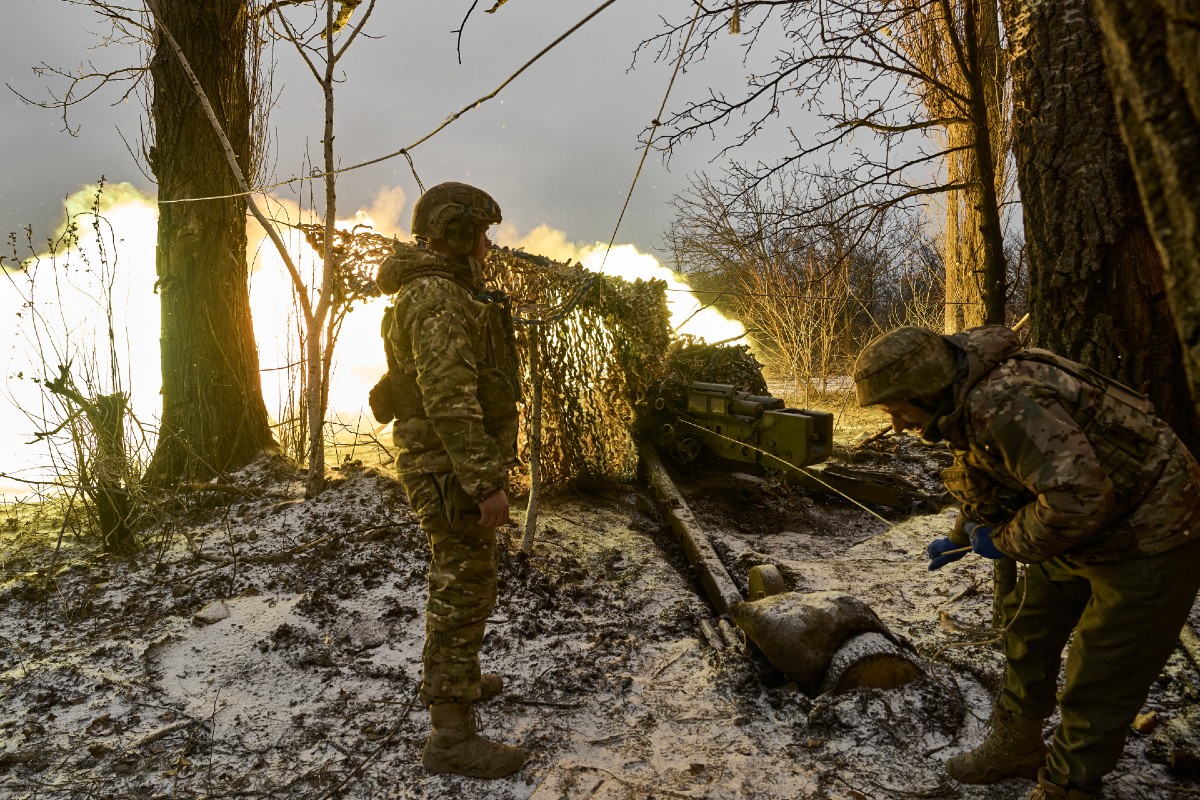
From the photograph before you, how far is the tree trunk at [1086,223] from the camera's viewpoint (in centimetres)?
284

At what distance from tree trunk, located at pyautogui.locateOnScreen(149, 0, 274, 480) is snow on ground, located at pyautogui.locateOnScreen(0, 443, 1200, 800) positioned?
1116 millimetres

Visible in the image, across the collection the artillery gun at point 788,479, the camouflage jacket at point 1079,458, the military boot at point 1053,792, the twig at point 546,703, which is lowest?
the twig at point 546,703

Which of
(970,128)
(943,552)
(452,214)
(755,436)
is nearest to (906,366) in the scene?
(943,552)

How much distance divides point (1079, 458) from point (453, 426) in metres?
2.18

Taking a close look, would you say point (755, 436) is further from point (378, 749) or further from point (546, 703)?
point (378, 749)

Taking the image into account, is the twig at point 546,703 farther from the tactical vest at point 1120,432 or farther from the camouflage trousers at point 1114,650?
the tactical vest at point 1120,432

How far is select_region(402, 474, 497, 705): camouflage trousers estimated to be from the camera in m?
2.87

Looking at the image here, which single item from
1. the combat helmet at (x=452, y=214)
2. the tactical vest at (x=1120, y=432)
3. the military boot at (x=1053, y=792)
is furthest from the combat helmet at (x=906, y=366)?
the combat helmet at (x=452, y=214)

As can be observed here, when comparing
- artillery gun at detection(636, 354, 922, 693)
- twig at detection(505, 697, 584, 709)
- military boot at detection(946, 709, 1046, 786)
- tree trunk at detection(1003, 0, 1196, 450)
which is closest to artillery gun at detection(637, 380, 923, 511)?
artillery gun at detection(636, 354, 922, 693)

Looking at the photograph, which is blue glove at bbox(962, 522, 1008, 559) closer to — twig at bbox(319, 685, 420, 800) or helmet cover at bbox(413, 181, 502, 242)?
helmet cover at bbox(413, 181, 502, 242)

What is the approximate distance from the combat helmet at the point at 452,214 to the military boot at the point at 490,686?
2.23 metres

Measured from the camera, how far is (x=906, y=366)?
88.4 inches

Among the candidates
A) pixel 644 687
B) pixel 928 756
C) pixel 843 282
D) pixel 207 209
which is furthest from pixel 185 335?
pixel 843 282

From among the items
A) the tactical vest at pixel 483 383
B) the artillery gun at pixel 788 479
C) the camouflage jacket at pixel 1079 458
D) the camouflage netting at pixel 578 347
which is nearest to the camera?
the camouflage jacket at pixel 1079 458
